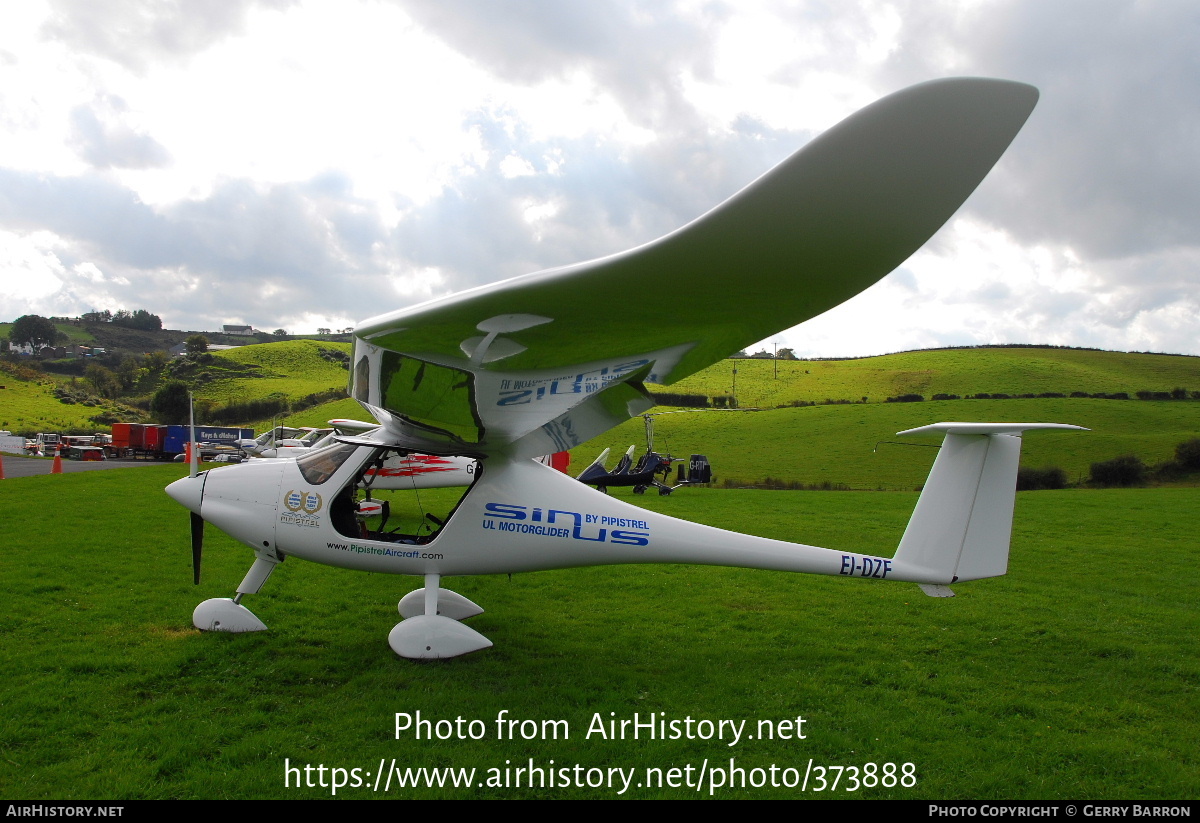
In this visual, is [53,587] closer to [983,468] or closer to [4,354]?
[983,468]

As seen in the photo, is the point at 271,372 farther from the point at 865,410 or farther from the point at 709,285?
the point at 709,285

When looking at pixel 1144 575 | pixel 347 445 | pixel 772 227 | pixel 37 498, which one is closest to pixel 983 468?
pixel 772 227

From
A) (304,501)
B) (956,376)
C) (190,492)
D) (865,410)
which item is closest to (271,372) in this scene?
(865,410)

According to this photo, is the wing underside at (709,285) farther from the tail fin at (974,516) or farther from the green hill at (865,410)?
the green hill at (865,410)

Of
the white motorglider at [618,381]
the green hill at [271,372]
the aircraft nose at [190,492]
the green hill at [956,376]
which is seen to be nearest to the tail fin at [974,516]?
the white motorglider at [618,381]

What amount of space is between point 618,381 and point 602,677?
233 cm

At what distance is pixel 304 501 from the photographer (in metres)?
5.34

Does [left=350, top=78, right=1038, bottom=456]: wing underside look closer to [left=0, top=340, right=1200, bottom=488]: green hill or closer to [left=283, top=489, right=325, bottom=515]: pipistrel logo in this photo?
[left=283, top=489, right=325, bottom=515]: pipistrel logo

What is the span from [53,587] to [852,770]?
7933 mm

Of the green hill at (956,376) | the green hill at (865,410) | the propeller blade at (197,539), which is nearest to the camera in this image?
the propeller blade at (197,539)

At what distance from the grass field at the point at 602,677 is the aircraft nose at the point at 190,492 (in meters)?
1.11

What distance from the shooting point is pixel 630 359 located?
155 inches

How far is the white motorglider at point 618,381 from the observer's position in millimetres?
2248

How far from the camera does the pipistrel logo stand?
532 centimetres
